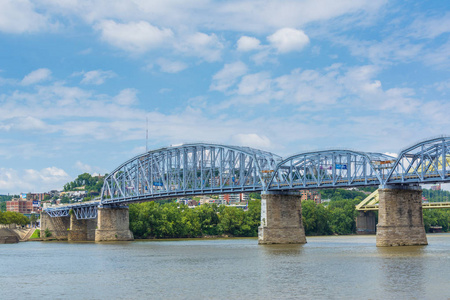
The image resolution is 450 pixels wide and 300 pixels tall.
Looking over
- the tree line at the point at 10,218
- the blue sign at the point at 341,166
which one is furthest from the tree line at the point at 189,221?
the blue sign at the point at 341,166

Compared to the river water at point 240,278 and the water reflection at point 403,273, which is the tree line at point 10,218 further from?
the water reflection at point 403,273

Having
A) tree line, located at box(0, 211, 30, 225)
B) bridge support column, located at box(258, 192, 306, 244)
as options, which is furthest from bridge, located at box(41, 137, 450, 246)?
tree line, located at box(0, 211, 30, 225)

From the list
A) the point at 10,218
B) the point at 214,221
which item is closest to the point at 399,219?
the point at 214,221

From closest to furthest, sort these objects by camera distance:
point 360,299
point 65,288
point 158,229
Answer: point 360,299 < point 65,288 < point 158,229

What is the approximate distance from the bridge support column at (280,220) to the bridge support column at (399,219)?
18434 mm

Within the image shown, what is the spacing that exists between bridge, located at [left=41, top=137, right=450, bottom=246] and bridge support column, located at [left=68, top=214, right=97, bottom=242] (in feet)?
0.89

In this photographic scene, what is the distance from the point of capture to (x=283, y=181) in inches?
4291

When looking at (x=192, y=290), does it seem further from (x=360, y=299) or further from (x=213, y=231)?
(x=213, y=231)

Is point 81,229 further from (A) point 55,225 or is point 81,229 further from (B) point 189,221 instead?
(B) point 189,221

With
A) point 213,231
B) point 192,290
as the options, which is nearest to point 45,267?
point 192,290

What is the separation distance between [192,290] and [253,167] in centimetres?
7302

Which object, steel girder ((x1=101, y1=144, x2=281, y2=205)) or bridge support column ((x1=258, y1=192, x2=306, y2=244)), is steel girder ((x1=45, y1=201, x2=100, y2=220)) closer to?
steel girder ((x1=101, y1=144, x2=281, y2=205))

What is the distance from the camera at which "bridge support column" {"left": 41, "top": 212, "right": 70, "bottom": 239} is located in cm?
16262

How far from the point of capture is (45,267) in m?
69.6
